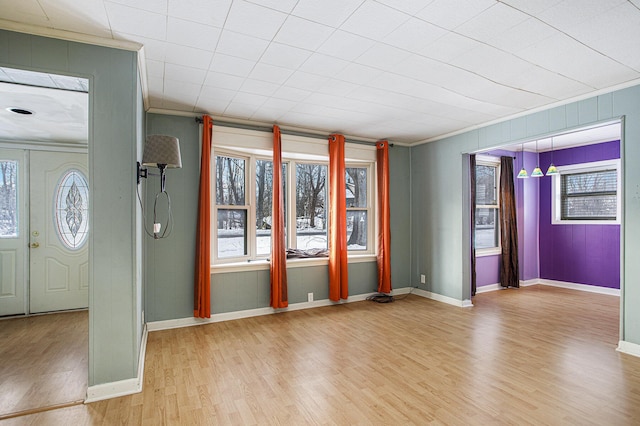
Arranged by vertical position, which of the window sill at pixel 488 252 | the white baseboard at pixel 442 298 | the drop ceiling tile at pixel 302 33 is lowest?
the white baseboard at pixel 442 298

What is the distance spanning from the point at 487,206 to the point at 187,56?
564cm

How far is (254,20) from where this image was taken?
2221mm

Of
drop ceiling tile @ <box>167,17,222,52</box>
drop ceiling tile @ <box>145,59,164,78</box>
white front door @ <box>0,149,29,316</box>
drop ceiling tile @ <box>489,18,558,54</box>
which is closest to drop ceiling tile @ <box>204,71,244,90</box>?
drop ceiling tile @ <box>145,59,164,78</box>

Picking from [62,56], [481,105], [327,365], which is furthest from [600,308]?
[62,56]

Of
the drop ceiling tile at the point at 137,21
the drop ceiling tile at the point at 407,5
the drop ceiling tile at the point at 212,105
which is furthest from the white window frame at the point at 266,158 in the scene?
the drop ceiling tile at the point at 407,5

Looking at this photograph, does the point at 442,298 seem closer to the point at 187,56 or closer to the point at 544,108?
the point at 544,108

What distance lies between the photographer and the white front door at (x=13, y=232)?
4.48 meters

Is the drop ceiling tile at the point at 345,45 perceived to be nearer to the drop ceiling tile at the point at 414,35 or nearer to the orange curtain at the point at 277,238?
the drop ceiling tile at the point at 414,35

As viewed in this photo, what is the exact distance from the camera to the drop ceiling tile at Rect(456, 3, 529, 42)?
2.10m

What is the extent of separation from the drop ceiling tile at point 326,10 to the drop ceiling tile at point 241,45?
47 cm

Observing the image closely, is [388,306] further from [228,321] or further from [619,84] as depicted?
[619,84]

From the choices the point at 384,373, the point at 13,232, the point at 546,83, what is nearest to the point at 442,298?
the point at 384,373

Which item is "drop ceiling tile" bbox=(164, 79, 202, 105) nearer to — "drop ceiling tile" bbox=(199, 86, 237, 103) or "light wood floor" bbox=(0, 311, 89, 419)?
"drop ceiling tile" bbox=(199, 86, 237, 103)

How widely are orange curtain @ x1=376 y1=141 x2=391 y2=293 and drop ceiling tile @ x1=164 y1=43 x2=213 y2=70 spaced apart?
130 inches
